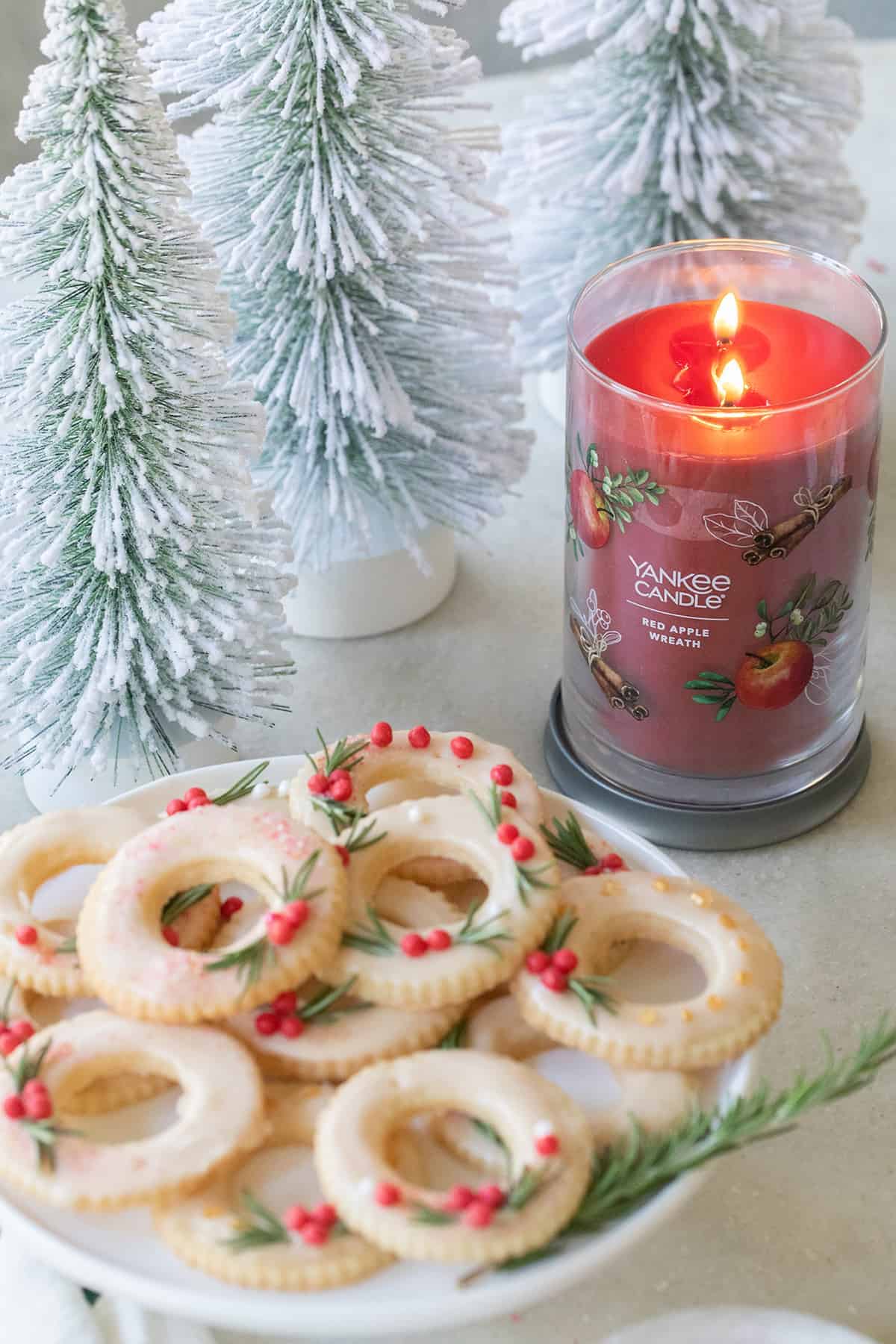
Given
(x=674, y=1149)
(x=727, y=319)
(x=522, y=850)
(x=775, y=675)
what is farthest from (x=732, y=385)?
(x=674, y=1149)

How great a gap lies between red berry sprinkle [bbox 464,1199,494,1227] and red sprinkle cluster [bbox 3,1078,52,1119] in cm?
15

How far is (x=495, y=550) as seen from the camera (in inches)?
40.9

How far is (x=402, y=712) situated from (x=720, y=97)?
0.44 m

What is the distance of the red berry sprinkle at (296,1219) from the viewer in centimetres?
49

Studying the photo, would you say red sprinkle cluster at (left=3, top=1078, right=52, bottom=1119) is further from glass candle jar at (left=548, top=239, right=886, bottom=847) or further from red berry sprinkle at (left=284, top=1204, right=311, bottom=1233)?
glass candle jar at (left=548, top=239, right=886, bottom=847)

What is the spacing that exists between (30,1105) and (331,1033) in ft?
0.36

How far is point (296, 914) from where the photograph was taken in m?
0.54

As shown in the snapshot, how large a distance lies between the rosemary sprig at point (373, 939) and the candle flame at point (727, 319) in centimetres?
35

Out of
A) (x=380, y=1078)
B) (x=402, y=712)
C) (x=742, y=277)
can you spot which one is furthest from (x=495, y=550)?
(x=380, y=1078)

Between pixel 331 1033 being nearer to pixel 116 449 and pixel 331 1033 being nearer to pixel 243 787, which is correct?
pixel 243 787

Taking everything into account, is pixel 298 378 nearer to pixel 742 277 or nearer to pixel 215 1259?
pixel 742 277

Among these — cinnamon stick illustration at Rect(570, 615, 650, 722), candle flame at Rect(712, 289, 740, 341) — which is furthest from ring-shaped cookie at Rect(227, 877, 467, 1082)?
candle flame at Rect(712, 289, 740, 341)

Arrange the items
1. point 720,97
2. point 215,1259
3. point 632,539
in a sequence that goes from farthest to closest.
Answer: point 720,97 < point 632,539 < point 215,1259

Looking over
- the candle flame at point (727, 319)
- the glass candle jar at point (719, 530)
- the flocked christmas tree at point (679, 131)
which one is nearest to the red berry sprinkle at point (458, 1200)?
the glass candle jar at point (719, 530)
